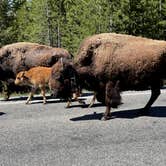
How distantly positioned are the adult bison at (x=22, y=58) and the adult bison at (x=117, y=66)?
14.3 ft

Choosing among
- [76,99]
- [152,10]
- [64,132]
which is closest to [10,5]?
[152,10]

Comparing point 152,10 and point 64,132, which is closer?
point 64,132

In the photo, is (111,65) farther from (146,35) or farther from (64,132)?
(146,35)

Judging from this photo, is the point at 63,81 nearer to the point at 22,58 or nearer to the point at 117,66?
the point at 117,66

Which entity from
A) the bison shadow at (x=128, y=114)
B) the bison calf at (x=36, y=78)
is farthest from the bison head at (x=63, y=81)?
the bison calf at (x=36, y=78)

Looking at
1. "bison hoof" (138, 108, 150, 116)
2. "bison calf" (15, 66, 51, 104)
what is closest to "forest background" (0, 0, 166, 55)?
"bison calf" (15, 66, 51, 104)

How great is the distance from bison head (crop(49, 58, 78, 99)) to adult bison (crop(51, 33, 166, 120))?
237 mm

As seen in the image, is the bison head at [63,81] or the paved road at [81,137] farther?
the bison head at [63,81]

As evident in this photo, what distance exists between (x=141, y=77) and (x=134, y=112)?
107 centimetres

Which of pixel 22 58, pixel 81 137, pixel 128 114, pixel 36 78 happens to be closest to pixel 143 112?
pixel 128 114

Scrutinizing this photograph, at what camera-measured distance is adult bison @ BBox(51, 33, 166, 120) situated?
10.0 meters

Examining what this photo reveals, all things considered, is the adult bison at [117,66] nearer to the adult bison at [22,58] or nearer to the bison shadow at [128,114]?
the bison shadow at [128,114]

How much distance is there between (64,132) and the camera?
28.8 feet

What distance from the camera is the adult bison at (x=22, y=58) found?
1517 centimetres
